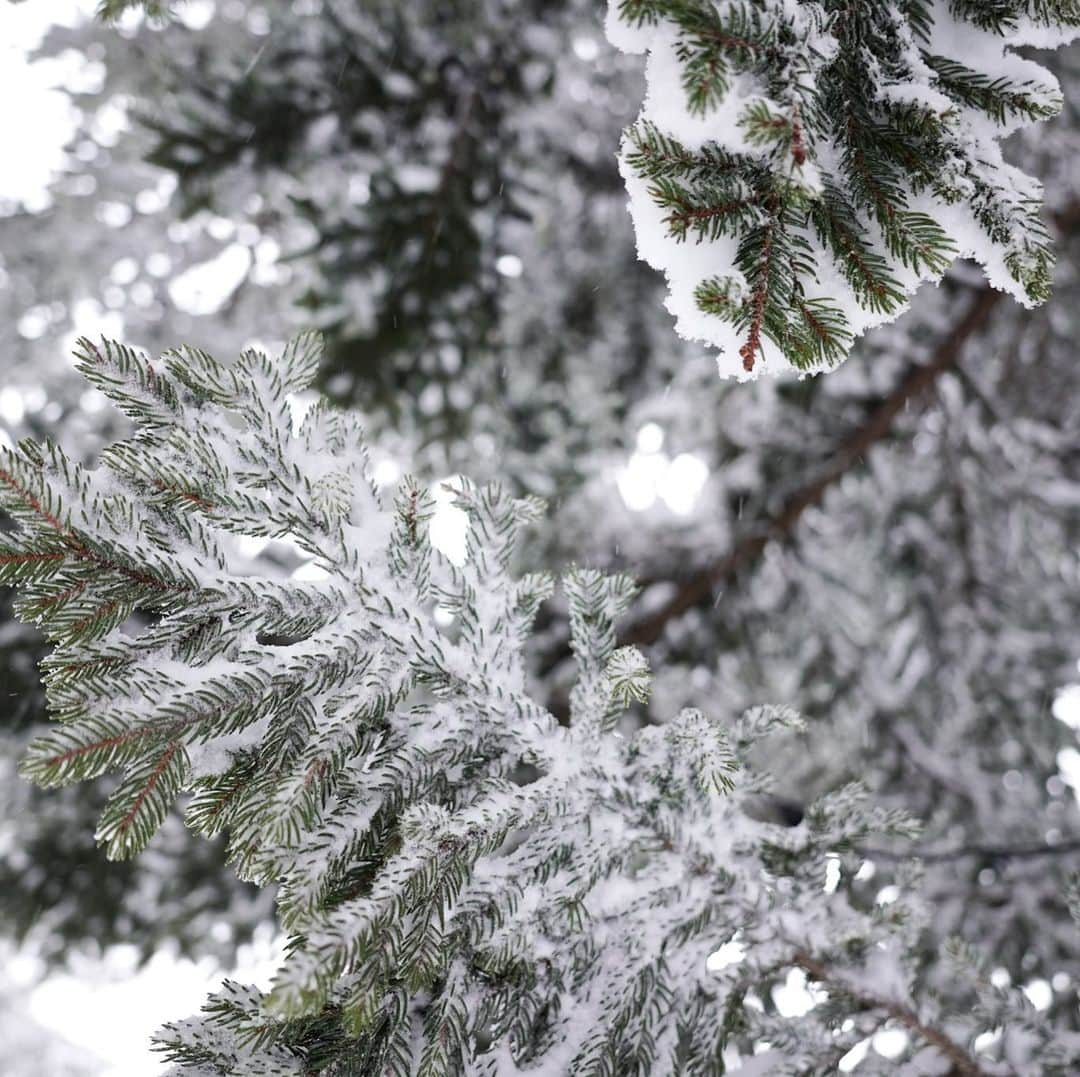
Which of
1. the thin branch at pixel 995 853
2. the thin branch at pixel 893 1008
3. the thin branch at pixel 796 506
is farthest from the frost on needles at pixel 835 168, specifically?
the thin branch at pixel 796 506

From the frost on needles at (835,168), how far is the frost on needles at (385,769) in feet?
1.95

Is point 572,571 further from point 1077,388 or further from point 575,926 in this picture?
point 1077,388

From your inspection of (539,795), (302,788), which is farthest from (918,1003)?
(302,788)

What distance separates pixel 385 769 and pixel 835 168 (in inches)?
43.9

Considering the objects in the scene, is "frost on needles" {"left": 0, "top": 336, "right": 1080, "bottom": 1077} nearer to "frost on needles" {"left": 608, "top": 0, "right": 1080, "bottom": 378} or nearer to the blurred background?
"frost on needles" {"left": 608, "top": 0, "right": 1080, "bottom": 378}

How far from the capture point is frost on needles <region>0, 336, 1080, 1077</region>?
1.13 metres

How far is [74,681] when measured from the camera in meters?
1.15

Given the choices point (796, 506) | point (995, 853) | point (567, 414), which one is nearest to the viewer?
point (995, 853)

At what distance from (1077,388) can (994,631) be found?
148cm

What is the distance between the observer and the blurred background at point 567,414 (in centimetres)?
434

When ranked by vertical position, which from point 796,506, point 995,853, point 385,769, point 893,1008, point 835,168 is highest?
point 835,168

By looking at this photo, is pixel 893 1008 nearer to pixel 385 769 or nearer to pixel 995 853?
pixel 385 769

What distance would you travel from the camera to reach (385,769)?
1.30 metres

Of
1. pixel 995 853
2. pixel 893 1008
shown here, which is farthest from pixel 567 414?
pixel 893 1008
